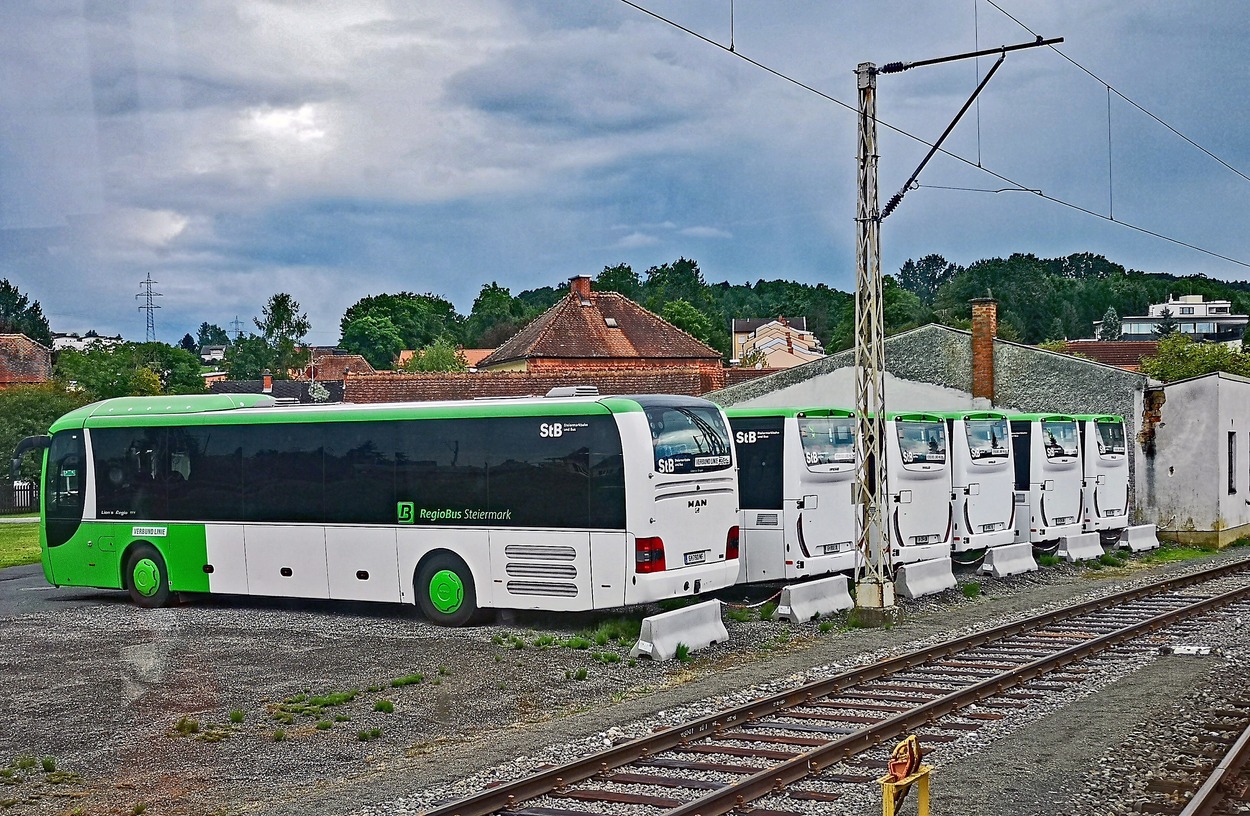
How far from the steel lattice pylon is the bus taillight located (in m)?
2.92

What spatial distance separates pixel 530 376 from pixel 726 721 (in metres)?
34.6

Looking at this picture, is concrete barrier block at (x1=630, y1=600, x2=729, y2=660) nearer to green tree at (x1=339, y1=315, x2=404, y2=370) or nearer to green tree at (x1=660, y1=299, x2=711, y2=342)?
green tree at (x1=660, y1=299, x2=711, y2=342)

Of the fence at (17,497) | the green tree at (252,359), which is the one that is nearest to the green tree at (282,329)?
the green tree at (252,359)

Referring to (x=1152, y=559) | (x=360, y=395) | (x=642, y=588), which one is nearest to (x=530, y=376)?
(x=360, y=395)

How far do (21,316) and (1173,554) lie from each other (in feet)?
424

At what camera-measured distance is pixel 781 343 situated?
474ft

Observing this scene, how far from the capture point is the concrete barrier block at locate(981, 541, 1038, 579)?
23.1 metres

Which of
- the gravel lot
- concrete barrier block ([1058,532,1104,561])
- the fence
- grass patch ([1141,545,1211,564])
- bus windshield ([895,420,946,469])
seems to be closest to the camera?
the gravel lot

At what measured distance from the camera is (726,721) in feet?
36.1

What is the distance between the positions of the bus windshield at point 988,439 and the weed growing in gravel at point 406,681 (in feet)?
42.1

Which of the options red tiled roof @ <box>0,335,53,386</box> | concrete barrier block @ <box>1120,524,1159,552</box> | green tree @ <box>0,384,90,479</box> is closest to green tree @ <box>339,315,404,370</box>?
red tiled roof @ <box>0,335,53,386</box>

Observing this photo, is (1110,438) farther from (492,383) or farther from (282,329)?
(282,329)

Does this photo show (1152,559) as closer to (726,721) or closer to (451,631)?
(451,631)

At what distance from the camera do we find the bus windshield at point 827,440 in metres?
18.9
